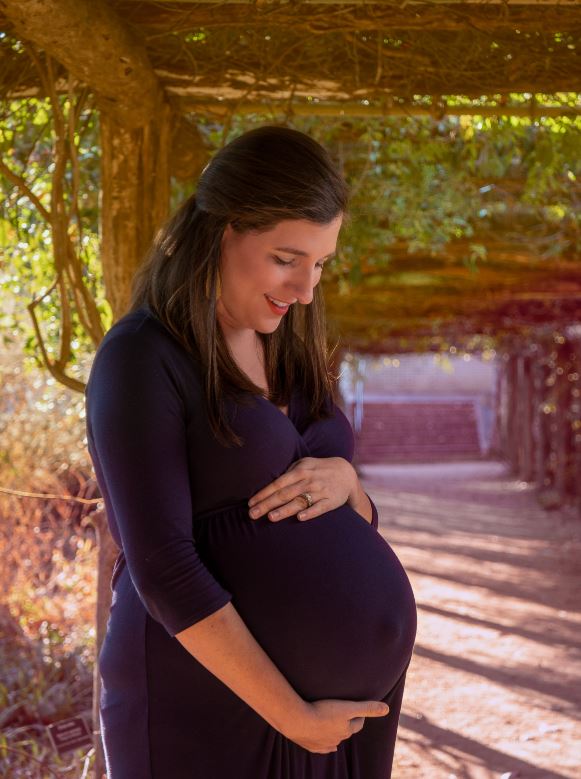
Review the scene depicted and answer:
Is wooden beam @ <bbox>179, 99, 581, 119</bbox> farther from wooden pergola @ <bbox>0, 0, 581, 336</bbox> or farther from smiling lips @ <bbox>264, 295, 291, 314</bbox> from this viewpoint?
smiling lips @ <bbox>264, 295, 291, 314</bbox>

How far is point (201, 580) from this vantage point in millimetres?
1378

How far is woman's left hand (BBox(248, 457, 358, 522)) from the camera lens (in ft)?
4.95

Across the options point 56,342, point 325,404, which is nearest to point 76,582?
point 56,342

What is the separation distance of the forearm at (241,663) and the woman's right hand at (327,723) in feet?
0.07

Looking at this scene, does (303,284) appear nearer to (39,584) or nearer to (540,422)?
(39,584)

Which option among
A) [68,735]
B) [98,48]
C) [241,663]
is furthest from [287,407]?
[68,735]

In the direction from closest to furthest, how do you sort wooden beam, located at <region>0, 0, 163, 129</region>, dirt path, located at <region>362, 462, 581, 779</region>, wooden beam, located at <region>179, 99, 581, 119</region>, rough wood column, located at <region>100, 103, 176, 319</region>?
wooden beam, located at <region>0, 0, 163, 129</region>
rough wood column, located at <region>100, 103, 176, 319</region>
wooden beam, located at <region>179, 99, 581, 119</region>
dirt path, located at <region>362, 462, 581, 779</region>

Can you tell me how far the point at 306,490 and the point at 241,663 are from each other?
0.29 metres

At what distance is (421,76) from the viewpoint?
2805 mm

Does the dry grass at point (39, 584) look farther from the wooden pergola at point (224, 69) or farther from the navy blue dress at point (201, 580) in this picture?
the navy blue dress at point (201, 580)

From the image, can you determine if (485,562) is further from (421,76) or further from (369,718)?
(369,718)

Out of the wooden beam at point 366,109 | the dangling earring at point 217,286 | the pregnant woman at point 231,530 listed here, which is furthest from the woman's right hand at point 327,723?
the wooden beam at point 366,109

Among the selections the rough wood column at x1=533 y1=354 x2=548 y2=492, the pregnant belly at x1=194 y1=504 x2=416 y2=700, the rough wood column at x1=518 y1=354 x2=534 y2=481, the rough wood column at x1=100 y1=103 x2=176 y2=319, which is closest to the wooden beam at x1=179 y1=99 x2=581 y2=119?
the rough wood column at x1=100 y1=103 x2=176 y2=319

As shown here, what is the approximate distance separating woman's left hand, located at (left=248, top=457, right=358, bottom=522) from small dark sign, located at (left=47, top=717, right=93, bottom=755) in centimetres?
160
